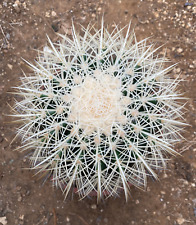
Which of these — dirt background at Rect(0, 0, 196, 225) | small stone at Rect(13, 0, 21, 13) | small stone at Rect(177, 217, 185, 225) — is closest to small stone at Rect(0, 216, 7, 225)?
dirt background at Rect(0, 0, 196, 225)

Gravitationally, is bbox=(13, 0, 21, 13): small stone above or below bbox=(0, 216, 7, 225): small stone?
above

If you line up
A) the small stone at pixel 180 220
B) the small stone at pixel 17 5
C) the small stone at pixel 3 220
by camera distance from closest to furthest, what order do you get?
1. the small stone at pixel 180 220
2. the small stone at pixel 3 220
3. the small stone at pixel 17 5

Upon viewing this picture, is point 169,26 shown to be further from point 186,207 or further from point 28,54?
point 186,207

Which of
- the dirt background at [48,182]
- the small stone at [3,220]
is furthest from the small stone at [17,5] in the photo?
the small stone at [3,220]

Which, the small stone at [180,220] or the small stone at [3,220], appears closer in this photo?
the small stone at [180,220]

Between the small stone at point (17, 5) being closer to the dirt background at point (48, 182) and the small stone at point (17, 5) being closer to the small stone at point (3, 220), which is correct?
the dirt background at point (48, 182)

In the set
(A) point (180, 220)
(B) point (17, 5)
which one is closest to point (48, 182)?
(A) point (180, 220)

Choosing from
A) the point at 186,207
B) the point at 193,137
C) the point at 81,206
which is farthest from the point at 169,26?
the point at 81,206

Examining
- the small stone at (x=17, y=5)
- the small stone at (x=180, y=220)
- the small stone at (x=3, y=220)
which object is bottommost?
the small stone at (x=180, y=220)

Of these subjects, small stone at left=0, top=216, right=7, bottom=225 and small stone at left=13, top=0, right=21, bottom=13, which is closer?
small stone at left=0, top=216, right=7, bottom=225

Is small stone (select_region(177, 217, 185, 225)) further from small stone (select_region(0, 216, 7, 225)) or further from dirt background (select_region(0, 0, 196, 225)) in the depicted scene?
small stone (select_region(0, 216, 7, 225))
